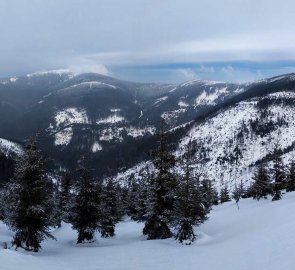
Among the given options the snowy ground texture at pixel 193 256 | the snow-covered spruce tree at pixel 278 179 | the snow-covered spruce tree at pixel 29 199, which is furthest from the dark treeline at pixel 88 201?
the snow-covered spruce tree at pixel 278 179

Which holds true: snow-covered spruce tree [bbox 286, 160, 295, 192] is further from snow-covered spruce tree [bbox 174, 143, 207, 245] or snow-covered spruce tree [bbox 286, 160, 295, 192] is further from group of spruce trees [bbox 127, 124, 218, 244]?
snow-covered spruce tree [bbox 174, 143, 207, 245]

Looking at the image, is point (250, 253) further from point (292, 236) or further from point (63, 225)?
point (63, 225)

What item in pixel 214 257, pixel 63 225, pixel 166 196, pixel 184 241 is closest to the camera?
pixel 214 257

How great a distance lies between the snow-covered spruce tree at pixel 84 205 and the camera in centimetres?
3788

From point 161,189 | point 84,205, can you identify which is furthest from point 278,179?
point 84,205

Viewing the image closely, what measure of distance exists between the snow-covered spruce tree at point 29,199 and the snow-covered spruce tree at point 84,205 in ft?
26.0

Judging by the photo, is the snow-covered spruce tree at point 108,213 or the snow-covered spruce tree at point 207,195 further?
the snow-covered spruce tree at point 207,195

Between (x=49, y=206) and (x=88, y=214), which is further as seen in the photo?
(x=88, y=214)

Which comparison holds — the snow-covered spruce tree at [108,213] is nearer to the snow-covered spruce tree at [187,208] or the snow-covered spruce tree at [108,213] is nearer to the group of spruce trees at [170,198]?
the group of spruce trees at [170,198]

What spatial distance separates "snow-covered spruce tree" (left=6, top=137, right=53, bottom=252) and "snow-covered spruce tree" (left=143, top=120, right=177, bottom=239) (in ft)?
32.6

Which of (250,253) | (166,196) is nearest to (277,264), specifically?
(250,253)

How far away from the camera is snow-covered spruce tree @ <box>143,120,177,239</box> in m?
34.3

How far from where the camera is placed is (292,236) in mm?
20797

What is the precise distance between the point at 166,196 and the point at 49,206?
10.5m
